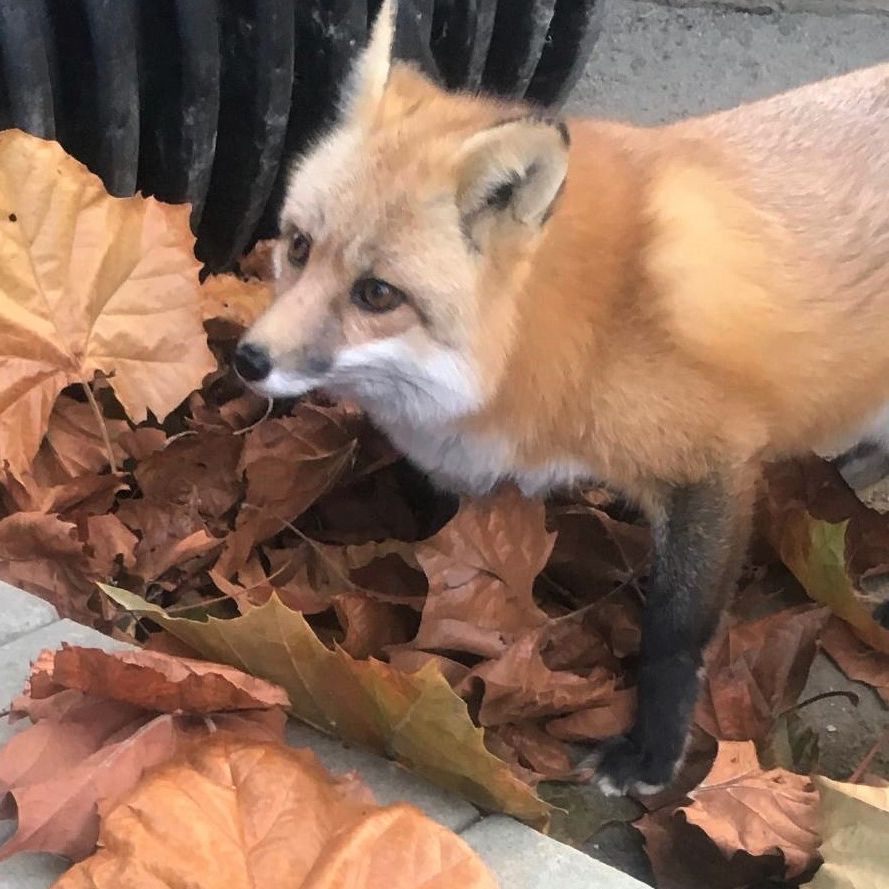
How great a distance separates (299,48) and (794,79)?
6.07 feet

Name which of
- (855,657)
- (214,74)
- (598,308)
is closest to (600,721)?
(855,657)

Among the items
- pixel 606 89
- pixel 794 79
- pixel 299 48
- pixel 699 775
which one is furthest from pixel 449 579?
pixel 794 79

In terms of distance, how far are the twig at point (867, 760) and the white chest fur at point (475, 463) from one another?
54 centimetres

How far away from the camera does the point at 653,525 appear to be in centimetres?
154

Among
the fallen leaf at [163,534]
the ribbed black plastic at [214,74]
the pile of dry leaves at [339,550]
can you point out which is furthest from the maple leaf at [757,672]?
the ribbed black plastic at [214,74]

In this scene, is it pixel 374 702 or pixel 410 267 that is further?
pixel 410 267

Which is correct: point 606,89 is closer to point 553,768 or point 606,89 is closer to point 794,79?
point 794,79

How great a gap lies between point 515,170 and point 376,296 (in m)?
0.23

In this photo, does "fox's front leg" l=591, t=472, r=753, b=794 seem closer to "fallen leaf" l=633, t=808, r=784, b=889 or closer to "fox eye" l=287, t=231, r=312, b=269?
"fallen leaf" l=633, t=808, r=784, b=889

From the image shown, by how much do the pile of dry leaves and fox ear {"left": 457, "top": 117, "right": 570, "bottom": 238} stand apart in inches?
17.2

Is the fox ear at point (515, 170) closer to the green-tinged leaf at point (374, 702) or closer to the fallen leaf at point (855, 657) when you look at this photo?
the green-tinged leaf at point (374, 702)

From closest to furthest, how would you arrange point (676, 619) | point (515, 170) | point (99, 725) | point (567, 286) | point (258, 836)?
point (258, 836)
point (99, 725)
point (515, 170)
point (567, 286)
point (676, 619)

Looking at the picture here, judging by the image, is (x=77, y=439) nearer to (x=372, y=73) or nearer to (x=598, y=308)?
(x=372, y=73)

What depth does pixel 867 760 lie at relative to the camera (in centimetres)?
150
